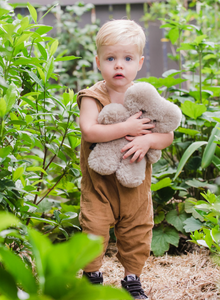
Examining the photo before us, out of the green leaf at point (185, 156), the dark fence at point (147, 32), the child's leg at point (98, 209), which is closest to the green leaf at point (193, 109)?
the green leaf at point (185, 156)

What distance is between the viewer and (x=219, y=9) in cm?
307

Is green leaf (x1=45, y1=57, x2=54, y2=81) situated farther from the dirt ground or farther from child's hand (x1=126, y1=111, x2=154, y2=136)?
the dirt ground

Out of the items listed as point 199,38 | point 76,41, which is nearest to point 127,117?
point 199,38

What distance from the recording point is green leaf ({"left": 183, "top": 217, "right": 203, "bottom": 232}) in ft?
4.58

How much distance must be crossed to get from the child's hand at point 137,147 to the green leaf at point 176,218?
66cm

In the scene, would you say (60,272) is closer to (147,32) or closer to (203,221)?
(203,221)

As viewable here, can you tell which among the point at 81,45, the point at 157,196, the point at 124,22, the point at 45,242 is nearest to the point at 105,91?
the point at 124,22

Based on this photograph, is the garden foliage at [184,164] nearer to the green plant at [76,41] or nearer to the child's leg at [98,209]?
the child's leg at [98,209]

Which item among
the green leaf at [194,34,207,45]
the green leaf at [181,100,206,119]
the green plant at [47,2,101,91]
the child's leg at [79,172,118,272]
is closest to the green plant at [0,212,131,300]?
the child's leg at [79,172,118,272]

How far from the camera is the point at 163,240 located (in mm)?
1566

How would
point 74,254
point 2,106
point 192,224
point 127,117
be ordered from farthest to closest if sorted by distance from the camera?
point 192,224
point 127,117
point 2,106
point 74,254

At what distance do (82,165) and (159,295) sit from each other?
1.90ft

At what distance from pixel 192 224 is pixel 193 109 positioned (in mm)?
625

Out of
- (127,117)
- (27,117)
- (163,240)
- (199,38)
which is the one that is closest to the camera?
(27,117)
